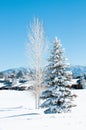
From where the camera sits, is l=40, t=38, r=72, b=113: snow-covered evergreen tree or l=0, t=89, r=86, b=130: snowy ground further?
l=40, t=38, r=72, b=113: snow-covered evergreen tree

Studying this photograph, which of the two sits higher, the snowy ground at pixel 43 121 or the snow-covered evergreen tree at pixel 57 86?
the snow-covered evergreen tree at pixel 57 86

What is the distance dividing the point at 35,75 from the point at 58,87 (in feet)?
44.4

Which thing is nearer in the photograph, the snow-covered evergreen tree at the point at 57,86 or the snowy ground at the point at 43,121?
the snowy ground at the point at 43,121

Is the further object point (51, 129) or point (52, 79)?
point (52, 79)

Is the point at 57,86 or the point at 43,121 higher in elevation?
the point at 57,86

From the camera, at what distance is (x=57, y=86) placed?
2545 centimetres

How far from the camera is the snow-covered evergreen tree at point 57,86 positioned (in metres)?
25.3

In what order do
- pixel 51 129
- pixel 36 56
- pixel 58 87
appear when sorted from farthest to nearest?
pixel 36 56, pixel 58 87, pixel 51 129

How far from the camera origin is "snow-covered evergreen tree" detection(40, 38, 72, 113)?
25297 millimetres

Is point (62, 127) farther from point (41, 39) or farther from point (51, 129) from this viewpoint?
point (41, 39)

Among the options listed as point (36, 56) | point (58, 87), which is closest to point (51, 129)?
point (58, 87)

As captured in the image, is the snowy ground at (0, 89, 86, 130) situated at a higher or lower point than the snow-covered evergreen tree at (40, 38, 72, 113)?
lower

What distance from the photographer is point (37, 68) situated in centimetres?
3844

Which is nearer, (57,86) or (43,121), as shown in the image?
(43,121)
